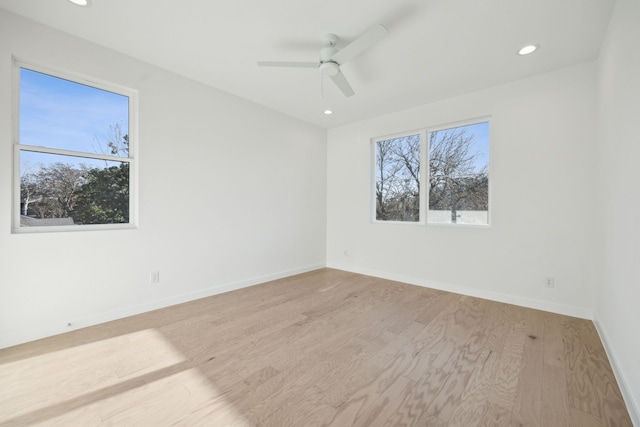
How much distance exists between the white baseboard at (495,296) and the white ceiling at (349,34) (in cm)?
253

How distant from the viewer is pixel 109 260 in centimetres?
261

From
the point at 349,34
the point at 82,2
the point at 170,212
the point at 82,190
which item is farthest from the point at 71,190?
the point at 349,34

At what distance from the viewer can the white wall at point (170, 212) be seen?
2.19 m

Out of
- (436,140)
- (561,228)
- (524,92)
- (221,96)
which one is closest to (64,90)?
(221,96)

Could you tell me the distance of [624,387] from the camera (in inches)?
62.7

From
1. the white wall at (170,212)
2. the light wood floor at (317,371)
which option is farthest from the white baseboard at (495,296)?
the white wall at (170,212)

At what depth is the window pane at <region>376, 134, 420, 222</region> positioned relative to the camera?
13.3 feet

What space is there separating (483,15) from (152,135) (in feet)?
10.7

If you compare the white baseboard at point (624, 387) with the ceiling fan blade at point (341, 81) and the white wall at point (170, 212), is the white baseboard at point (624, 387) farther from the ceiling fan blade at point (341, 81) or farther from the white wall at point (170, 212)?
the white wall at point (170, 212)

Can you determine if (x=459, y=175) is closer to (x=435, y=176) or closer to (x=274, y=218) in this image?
(x=435, y=176)

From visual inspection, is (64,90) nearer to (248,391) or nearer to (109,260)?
(109,260)

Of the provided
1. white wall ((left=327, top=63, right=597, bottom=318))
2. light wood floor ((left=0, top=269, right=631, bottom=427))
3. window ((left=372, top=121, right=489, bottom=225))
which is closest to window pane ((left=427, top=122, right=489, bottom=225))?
window ((left=372, top=121, right=489, bottom=225))

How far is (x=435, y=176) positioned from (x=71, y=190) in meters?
4.22

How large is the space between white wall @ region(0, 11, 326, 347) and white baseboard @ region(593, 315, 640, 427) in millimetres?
3569
